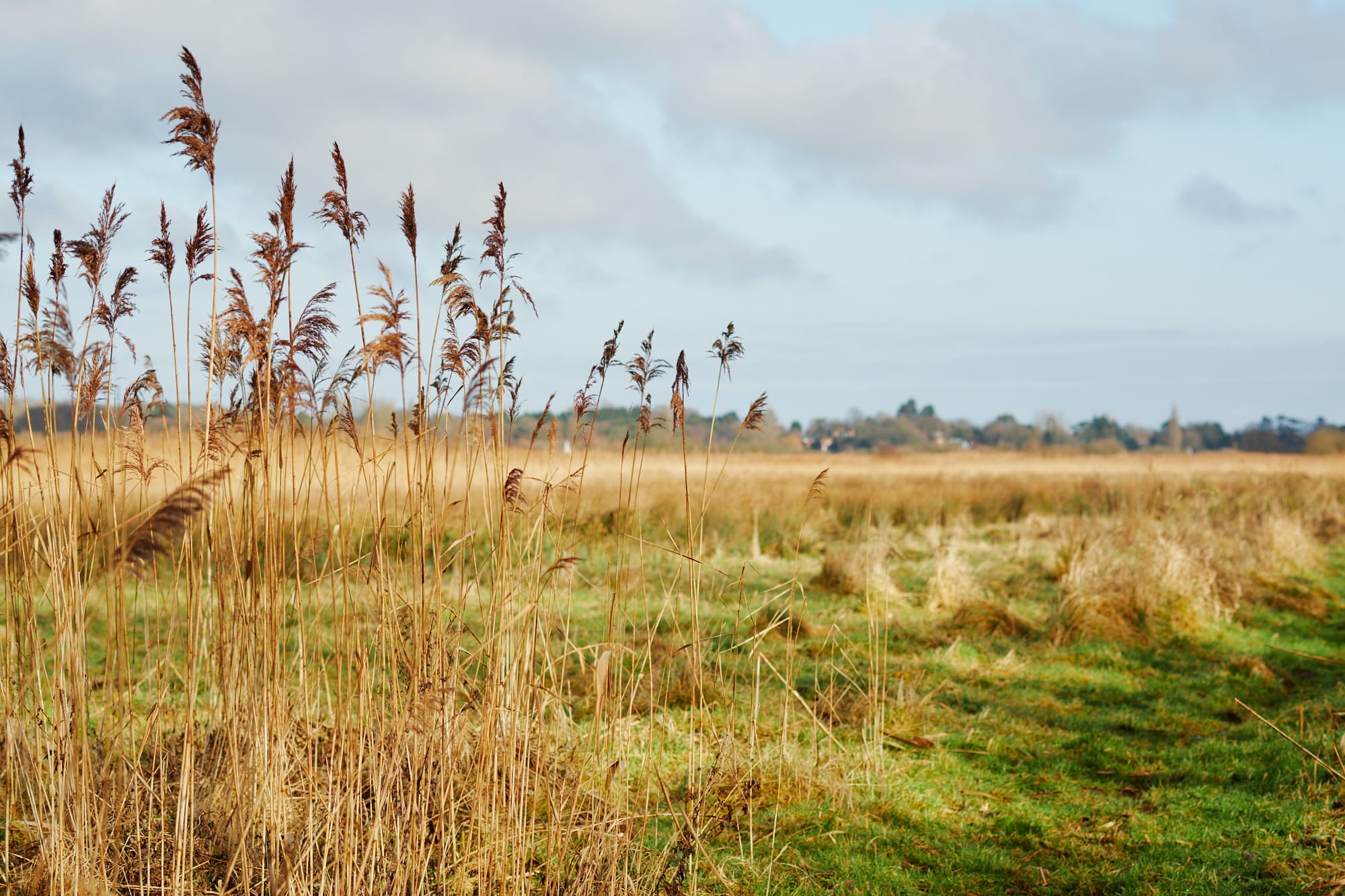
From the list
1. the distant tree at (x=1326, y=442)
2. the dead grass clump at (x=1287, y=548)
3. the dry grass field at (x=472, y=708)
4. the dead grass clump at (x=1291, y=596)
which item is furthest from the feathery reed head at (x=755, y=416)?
the distant tree at (x=1326, y=442)

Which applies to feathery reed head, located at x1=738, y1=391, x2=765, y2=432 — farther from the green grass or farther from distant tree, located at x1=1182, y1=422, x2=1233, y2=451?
distant tree, located at x1=1182, y1=422, x2=1233, y2=451

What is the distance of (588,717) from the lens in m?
4.99

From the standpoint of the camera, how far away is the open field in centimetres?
261

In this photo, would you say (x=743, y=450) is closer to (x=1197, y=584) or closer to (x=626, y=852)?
(x=1197, y=584)

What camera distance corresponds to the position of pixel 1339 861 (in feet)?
11.1

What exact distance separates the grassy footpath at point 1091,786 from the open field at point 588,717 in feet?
0.07

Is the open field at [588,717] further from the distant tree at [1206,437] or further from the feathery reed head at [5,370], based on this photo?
the distant tree at [1206,437]

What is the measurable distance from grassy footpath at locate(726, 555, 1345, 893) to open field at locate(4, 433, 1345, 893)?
0.02m

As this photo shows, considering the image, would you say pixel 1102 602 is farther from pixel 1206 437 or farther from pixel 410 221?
pixel 1206 437

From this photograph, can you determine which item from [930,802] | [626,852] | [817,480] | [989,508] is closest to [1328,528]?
[989,508]

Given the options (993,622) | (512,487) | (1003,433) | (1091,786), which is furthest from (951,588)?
(1003,433)

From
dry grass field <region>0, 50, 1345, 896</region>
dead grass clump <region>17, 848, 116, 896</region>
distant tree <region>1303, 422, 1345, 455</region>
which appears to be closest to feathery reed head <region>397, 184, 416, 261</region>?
dry grass field <region>0, 50, 1345, 896</region>

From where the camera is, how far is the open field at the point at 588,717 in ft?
8.55

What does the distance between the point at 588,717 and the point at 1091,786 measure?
8.37 ft
